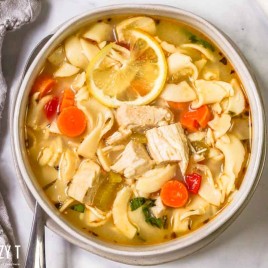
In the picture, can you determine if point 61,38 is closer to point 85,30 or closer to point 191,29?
point 85,30

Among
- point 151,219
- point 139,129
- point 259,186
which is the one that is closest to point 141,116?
point 139,129

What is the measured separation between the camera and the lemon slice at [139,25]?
2258 millimetres

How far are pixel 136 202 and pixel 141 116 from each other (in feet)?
0.91

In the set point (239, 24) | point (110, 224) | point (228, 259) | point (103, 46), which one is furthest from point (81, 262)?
point (239, 24)

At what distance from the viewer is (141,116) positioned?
2195 mm

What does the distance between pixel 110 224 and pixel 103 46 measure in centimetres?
57

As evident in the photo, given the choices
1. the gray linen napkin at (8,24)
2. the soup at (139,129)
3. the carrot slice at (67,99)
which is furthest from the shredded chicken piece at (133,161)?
the gray linen napkin at (8,24)

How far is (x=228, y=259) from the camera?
2.42 meters

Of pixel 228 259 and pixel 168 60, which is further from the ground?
pixel 168 60

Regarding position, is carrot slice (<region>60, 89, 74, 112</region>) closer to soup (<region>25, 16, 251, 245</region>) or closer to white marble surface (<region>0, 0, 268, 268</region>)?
soup (<region>25, 16, 251, 245</region>)

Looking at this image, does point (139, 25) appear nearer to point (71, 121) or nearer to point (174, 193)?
point (71, 121)

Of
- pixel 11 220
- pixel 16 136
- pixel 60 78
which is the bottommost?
pixel 11 220

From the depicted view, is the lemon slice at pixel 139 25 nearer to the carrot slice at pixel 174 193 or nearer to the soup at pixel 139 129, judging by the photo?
the soup at pixel 139 129

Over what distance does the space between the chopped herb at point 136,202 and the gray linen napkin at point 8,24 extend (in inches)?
18.4
